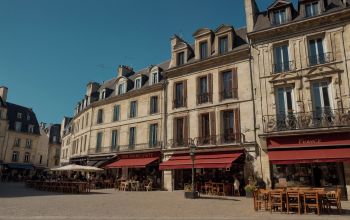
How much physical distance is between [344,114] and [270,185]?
15.8 ft

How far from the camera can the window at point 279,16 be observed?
16094mm

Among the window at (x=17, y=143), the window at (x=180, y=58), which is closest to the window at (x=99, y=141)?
the window at (x=180, y=58)

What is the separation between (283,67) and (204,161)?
21.7ft

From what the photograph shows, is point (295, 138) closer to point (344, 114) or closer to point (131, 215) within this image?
point (344, 114)

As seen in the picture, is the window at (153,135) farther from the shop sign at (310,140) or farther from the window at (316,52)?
the window at (316,52)

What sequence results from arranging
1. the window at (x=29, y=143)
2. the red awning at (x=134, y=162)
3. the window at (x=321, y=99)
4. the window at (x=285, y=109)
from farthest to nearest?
1. the window at (x=29, y=143)
2. the red awning at (x=134, y=162)
3. the window at (x=285, y=109)
4. the window at (x=321, y=99)

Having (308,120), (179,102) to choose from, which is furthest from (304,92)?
(179,102)

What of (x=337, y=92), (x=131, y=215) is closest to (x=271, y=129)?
(x=337, y=92)

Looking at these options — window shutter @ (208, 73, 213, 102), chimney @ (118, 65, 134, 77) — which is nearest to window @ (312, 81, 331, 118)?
window shutter @ (208, 73, 213, 102)

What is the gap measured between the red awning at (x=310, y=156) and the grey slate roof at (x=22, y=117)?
37.8m

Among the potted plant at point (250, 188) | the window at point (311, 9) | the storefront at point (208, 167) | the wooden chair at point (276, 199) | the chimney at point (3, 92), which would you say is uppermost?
the chimney at point (3, 92)

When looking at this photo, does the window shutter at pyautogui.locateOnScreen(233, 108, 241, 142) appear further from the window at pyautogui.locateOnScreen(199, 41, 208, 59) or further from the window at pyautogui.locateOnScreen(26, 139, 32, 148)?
the window at pyautogui.locateOnScreen(26, 139, 32, 148)

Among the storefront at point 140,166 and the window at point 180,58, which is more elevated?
the window at point 180,58

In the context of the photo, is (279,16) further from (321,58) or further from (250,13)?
(321,58)
